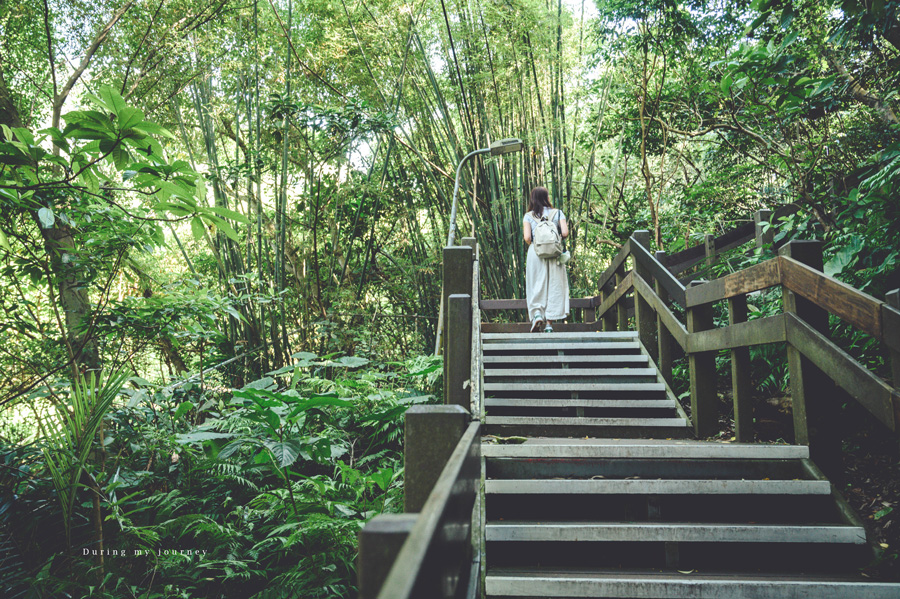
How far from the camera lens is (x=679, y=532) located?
6.73 ft

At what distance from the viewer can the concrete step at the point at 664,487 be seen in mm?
→ 2184

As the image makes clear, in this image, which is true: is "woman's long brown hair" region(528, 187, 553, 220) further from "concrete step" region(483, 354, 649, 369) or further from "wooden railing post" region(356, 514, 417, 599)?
"wooden railing post" region(356, 514, 417, 599)

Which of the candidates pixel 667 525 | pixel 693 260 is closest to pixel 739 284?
A: pixel 667 525

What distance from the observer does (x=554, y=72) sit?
21.7 feet

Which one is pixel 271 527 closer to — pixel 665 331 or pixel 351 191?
pixel 665 331

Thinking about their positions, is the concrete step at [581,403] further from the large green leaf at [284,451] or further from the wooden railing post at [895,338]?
the wooden railing post at [895,338]

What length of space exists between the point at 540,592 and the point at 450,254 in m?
1.48

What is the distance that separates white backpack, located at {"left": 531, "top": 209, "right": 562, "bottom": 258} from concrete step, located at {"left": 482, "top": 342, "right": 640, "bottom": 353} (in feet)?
2.89

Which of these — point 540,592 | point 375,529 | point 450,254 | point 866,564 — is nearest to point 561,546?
point 540,592

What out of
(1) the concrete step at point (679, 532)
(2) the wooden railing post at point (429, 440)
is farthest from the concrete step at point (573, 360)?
(2) the wooden railing post at point (429, 440)

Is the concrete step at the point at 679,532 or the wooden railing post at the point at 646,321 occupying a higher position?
the wooden railing post at the point at 646,321

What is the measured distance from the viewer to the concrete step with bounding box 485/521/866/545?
2.01 meters

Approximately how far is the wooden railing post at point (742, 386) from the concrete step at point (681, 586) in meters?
0.88

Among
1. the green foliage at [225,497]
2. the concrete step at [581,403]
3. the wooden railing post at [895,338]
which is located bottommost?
the green foliage at [225,497]
